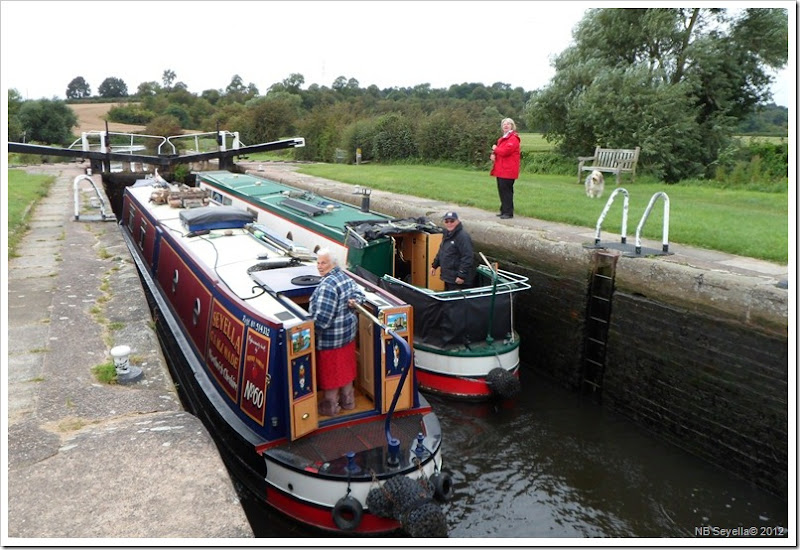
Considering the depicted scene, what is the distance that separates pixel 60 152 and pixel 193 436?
11251 millimetres

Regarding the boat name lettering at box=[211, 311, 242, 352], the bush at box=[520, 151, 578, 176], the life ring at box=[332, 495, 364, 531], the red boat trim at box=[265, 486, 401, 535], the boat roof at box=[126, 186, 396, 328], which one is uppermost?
the bush at box=[520, 151, 578, 176]

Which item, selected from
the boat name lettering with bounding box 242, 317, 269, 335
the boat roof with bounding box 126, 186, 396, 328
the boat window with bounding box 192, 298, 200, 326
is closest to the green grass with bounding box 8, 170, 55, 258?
the boat roof with bounding box 126, 186, 396, 328

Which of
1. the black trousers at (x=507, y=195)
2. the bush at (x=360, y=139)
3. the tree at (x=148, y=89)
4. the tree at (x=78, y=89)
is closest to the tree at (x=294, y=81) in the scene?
the tree at (x=148, y=89)

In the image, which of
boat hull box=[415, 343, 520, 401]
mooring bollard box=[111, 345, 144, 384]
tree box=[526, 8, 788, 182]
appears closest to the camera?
mooring bollard box=[111, 345, 144, 384]

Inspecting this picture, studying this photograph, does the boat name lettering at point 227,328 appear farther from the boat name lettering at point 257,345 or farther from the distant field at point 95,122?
the distant field at point 95,122

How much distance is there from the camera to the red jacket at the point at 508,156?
402 inches

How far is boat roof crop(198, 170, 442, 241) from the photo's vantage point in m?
8.84

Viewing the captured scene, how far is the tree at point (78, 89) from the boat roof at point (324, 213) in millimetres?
61281

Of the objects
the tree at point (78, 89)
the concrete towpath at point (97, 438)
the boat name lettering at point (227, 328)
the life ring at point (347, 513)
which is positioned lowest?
the life ring at point (347, 513)

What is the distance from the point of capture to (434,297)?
24.8 ft

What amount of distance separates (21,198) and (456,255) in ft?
Result: 40.4

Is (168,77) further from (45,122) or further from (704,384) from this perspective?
(704,384)

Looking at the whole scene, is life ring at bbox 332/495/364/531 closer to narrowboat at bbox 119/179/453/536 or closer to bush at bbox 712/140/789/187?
narrowboat at bbox 119/179/453/536

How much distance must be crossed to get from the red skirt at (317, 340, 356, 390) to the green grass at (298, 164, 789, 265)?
18.7 feet
